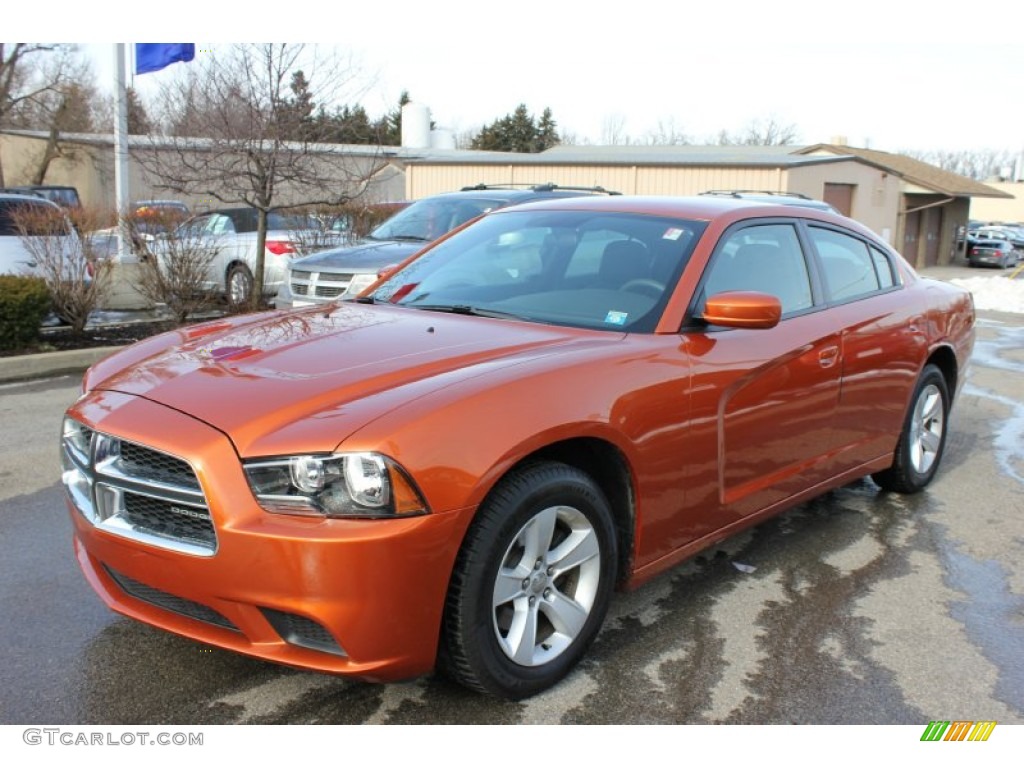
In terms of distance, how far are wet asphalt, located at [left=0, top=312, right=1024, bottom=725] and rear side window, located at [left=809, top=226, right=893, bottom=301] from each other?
49.7 inches

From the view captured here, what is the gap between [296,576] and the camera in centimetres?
258

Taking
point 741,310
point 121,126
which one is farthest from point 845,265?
point 121,126

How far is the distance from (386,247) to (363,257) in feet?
1.17

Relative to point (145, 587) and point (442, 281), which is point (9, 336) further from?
point (145, 587)

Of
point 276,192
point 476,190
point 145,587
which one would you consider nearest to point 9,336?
point 276,192

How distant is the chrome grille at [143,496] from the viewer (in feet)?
8.93

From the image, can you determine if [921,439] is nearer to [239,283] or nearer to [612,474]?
[612,474]

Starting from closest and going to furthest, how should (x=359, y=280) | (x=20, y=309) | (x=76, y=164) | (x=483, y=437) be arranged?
(x=483, y=437) < (x=20, y=309) < (x=359, y=280) < (x=76, y=164)

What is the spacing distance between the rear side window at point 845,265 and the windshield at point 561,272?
3.18 ft

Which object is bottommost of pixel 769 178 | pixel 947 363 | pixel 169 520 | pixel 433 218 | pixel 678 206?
pixel 169 520

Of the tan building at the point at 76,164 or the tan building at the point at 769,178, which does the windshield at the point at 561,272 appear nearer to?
the tan building at the point at 769,178

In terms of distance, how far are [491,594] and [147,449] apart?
113 centimetres
